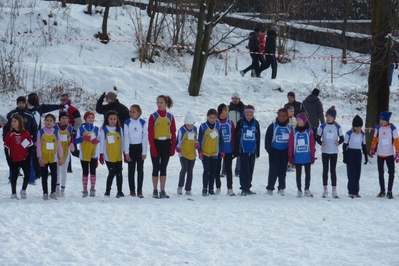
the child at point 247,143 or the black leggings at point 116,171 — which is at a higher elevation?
the child at point 247,143

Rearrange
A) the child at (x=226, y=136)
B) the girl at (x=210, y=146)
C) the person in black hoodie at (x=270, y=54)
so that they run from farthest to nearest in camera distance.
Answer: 1. the person in black hoodie at (x=270, y=54)
2. the child at (x=226, y=136)
3. the girl at (x=210, y=146)

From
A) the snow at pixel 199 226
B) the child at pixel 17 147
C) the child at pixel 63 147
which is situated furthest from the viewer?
the child at pixel 63 147

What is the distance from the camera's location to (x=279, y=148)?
1290 centimetres

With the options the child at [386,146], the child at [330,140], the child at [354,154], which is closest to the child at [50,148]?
the child at [330,140]

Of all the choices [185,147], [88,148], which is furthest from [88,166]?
[185,147]

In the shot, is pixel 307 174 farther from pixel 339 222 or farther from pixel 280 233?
pixel 280 233

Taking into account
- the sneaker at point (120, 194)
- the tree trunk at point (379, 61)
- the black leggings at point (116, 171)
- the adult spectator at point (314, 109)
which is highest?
the tree trunk at point (379, 61)

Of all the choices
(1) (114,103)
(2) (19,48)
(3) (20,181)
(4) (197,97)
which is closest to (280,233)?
(1) (114,103)

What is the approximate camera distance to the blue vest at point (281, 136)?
12844 millimetres

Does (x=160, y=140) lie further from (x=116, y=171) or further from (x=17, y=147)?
(x=17, y=147)

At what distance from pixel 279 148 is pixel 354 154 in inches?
55.2

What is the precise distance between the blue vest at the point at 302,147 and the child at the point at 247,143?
0.73 metres

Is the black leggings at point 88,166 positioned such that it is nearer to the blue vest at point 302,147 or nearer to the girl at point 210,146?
the girl at point 210,146

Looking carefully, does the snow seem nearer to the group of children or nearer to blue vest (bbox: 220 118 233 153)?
the group of children
